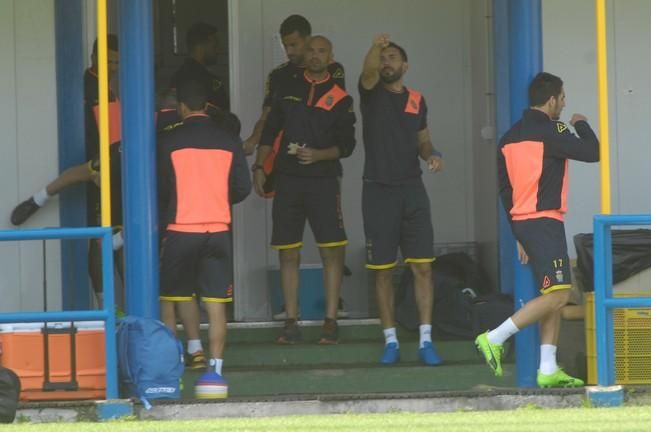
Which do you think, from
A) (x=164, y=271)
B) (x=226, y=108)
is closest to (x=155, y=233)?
(x=164, y=271)

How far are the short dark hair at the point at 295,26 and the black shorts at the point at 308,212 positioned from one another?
945 millimetres

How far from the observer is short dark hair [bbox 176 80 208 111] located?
8.67 meters

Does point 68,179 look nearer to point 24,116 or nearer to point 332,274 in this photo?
point 24,116

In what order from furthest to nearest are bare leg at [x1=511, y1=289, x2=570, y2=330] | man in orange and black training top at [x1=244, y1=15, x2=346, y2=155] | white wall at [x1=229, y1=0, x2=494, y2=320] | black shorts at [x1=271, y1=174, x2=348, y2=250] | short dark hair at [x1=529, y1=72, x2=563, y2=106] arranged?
white wall at [x1=229, y1=0, x2=494, y2=320] → man in orange and black training top at [x1=244, y1=15, x2=346, y2=155] → black shorts at [x1=271, y1=174, x2=348, y2=250] → short dark hair at [x1=529, y1=72, x2=563, y2=106] → bare leg at [x1=511, y1=289, x2=570, y2=330]

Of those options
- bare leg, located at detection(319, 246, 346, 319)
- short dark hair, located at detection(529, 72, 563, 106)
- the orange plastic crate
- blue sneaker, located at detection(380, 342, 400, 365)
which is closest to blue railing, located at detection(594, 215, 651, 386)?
short dark hair, located at detection(529, 72, 563, 106)

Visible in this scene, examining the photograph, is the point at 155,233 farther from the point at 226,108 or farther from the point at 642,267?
the point at 642,267

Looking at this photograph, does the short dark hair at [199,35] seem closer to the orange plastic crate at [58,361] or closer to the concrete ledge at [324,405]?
the orange plastic crate at [58,361]

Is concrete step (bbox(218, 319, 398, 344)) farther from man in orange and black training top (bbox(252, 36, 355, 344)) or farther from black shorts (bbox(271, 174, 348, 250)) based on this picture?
black shorts (bbox(271, 174, 348, 250))

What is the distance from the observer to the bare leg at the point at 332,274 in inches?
376

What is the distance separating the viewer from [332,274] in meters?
9.55

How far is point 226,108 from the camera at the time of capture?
10.1 meters

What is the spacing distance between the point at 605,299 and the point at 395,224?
1.67m

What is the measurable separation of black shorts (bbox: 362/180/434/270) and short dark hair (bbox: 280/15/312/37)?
1.17 metres

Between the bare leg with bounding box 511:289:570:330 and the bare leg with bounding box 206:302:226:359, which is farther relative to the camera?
the bare leg with bounding box 206:302:226:359
